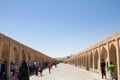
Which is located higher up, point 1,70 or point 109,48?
point 109,48

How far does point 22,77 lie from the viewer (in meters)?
9.80

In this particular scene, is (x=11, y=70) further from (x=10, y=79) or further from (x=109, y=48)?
(x=109, y=48)

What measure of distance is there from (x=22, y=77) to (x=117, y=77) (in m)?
10.8

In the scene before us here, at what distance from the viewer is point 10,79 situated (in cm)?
1881

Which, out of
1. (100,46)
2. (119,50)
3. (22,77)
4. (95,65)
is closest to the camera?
(22,77)

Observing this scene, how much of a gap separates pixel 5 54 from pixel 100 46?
32.7 ft

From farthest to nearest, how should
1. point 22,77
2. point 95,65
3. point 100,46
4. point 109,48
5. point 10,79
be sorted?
1. point 95,65
2. point 100,46
3. point 109,48
4. point 10,79
5. point 22,77

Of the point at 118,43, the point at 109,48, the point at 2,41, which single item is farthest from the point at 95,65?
the point at 2,41

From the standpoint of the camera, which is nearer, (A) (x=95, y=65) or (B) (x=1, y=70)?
(B) (x=1, y=70)

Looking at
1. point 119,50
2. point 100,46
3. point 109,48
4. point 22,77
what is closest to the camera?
point 22,77

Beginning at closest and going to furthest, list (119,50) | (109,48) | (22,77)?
(22,77)
(119,50)
(109,48)

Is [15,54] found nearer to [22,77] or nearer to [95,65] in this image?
[95,65]

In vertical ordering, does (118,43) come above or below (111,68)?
above

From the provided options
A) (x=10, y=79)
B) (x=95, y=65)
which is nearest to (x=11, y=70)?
(x=10, y=79)
